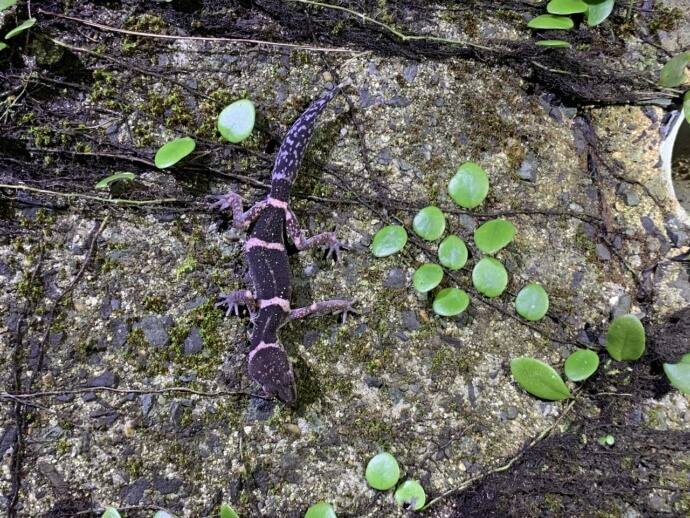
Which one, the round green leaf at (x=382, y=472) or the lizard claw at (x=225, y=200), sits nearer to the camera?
the round green leaf at (x=382, y=472)

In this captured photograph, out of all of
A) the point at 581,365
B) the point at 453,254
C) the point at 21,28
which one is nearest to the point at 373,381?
the point at 453,254

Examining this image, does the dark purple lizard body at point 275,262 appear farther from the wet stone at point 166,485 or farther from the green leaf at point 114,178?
the wet stone at point 166,485

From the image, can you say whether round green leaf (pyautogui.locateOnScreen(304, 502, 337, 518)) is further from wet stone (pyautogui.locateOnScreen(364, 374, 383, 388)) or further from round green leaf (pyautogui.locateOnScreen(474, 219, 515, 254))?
round green leaf (pyautogui.locateOnScreen(474, 219, 515, 254))

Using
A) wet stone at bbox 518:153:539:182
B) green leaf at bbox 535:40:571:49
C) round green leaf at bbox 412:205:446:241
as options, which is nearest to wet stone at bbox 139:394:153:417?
round green leaf at bbox 412:205:446:241

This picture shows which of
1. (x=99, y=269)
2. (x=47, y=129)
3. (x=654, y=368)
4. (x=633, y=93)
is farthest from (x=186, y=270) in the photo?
(x=633, y=93)

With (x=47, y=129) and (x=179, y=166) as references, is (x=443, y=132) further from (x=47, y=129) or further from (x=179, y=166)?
(x=47, y=129)

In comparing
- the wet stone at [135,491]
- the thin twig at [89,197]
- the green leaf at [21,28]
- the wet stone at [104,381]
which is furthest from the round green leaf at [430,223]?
the green leaf at [21,28]
